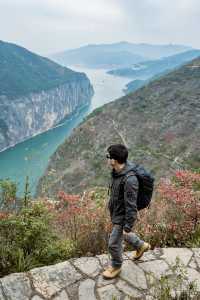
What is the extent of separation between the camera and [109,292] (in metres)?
4.47

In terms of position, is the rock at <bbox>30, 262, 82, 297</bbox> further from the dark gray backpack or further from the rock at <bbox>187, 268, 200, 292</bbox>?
the rock at <bbox>187, 268, 200, 292</bbox>

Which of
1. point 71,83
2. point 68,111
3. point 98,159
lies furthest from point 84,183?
point 71,83

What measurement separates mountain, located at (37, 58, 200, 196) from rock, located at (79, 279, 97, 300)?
2817cm

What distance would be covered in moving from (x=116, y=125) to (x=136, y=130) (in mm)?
4211

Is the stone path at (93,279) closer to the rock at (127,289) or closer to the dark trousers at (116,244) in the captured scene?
the rock at (127,289)

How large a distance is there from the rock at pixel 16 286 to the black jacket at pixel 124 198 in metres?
1.39

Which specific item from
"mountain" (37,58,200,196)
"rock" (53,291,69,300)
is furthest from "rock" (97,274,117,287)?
"mountain" (37,58,200,196)

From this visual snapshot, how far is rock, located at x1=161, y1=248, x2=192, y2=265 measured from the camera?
→ 5141 millimetres

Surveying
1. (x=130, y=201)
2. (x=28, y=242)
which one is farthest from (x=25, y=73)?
(x=130, y=201)

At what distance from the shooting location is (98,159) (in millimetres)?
42094

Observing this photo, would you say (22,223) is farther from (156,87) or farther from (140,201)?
(156,87)

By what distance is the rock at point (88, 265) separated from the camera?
4906 millimetres

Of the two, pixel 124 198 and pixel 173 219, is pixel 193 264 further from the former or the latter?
pixel 124 198

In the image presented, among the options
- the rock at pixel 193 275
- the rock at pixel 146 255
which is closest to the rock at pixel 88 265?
the rock at pixel 146 255
